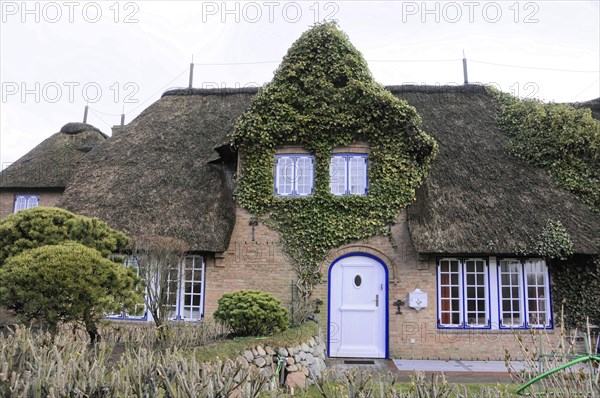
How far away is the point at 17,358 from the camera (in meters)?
5.18

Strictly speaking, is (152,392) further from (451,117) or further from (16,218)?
(451,117)

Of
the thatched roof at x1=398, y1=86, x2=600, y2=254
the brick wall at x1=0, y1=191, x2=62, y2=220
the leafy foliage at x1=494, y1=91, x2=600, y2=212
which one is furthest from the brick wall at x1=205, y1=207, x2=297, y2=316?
the brick wall at x1=0, y1=191, x2=62, y2=220

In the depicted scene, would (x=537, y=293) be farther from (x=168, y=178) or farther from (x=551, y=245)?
(x=168, y=178)

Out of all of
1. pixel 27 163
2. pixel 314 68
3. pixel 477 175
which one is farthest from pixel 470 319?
pixel 27 163

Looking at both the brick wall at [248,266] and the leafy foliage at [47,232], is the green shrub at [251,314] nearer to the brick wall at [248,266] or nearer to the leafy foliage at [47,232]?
the leafy foliage at [47,232]

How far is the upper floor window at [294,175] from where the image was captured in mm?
12398

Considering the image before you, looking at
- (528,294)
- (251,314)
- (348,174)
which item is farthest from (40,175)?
(528,294)

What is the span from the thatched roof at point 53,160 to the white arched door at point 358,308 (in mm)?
12663

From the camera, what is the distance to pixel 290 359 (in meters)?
8.48

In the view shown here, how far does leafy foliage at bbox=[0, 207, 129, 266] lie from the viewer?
8.40 meters

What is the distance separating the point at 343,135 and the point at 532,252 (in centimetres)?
532

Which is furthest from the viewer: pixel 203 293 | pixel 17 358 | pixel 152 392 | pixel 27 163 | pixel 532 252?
pixel 27 163

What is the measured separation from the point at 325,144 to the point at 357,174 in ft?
3.73

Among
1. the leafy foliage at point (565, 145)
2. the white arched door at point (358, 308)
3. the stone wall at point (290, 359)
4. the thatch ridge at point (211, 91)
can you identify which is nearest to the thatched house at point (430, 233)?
the white arched door at point (358, 308)
